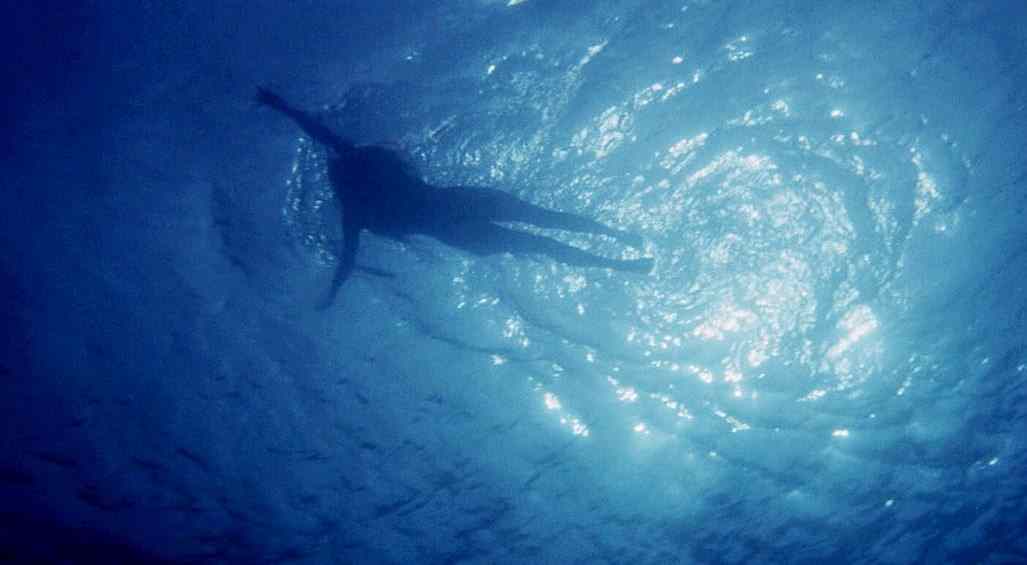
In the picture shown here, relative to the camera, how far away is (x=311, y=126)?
7.16 m

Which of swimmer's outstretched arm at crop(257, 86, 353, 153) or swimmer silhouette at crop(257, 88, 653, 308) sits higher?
swimmer's outstretched arm at crop(257, 86, 353, 153)

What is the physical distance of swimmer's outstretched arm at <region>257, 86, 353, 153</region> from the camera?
6.86 meters

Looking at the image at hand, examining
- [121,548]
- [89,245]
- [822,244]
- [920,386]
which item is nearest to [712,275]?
[822,244]

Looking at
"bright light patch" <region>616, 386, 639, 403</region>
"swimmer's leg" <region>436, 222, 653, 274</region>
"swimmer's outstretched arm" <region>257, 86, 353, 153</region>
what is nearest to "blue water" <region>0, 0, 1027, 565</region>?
"bright light patch" <region>616, 386, 639, 403</region>

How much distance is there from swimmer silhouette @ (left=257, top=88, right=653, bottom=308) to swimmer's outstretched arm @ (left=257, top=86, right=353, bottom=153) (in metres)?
0.01

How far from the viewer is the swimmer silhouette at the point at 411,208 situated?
24.2 ft

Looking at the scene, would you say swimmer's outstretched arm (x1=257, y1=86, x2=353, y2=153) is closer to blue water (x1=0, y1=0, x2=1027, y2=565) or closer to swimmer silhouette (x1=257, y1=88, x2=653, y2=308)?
swimmer silhouette (x1=257, y1=88, x2=653, y2=308)

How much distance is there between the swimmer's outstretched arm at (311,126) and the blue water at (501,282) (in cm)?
22

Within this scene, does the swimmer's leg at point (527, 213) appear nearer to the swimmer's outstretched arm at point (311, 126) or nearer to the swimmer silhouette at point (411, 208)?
the swimmer silhouette at point (411, 208)

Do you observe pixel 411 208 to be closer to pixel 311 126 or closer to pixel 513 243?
pixel 513 243

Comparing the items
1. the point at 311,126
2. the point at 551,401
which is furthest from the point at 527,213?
the point at 551,401

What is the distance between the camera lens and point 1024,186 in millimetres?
8727

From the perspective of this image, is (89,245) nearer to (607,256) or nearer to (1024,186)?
(607,256)

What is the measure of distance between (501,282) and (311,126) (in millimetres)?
3458
